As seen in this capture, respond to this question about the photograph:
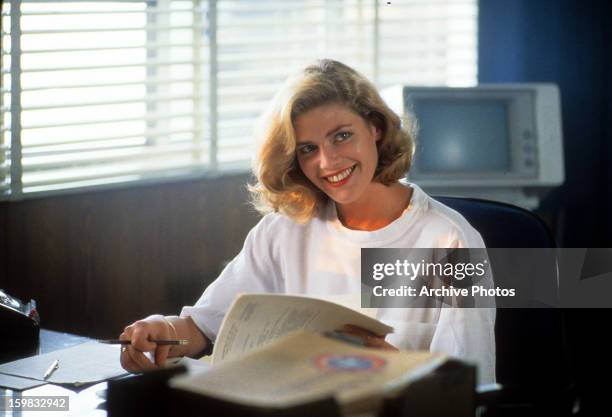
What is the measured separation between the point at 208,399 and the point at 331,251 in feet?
3.43

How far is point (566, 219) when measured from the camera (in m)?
3.72

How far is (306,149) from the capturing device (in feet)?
5.98

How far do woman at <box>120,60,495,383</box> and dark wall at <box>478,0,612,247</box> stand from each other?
184 centimetres

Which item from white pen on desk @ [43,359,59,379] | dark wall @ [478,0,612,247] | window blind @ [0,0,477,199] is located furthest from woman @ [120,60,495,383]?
dark wall @ [478,0,612,247]

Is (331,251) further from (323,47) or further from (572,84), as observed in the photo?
(572,84)

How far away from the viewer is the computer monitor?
3.10m

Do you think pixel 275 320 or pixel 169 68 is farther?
pixel 169 68

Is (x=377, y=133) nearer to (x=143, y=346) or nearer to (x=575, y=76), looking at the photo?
(x=143, y=346)

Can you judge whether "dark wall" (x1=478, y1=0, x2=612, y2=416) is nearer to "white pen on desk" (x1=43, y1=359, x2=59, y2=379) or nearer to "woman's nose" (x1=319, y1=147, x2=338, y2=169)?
"woman's nose" (x1=319, y1=147, x2=338, y2=169)

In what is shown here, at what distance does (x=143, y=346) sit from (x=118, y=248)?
1202mm

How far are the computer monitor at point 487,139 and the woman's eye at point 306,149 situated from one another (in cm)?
125

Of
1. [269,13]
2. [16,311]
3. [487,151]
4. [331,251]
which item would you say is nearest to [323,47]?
[269,13]

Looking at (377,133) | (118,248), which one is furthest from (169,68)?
(377,133)

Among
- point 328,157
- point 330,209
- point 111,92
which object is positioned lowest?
point 330,209
